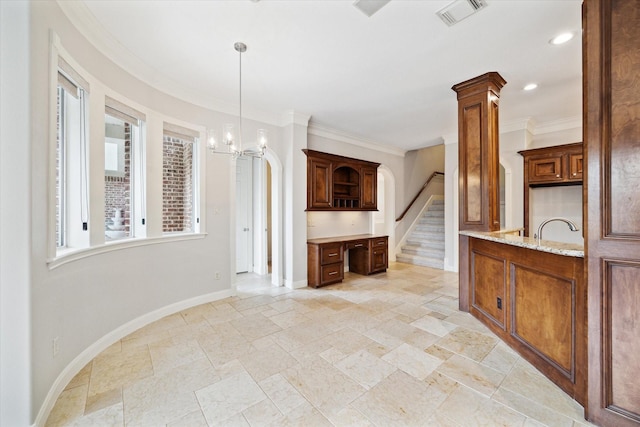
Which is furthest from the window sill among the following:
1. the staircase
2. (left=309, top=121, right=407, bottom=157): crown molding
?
the staircase

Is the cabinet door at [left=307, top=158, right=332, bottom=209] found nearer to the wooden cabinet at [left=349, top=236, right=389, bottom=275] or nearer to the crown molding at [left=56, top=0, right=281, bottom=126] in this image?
the crown molding at [left=56, top=0, right=281, bottom=126]

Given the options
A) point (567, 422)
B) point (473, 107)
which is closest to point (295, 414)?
point (567, 422)

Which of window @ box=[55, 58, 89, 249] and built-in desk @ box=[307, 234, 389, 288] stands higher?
window @ box=[55, 58, 89, 249]

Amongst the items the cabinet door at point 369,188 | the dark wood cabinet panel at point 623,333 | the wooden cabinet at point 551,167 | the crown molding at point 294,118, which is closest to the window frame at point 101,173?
the crown molding at point 294,118

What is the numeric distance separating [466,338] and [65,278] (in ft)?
12.0

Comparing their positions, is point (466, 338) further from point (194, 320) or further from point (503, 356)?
point (194, 320)

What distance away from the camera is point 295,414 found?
5.74 ft

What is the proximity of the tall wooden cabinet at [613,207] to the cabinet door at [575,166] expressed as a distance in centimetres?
355

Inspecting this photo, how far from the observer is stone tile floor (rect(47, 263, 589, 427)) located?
68.5 inches

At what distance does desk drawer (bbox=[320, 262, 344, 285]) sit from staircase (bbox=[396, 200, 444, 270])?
2.50 metres

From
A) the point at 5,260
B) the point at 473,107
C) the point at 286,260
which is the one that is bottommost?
the point at 286,260

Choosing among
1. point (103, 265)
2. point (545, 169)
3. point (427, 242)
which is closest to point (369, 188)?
point (427, 242)

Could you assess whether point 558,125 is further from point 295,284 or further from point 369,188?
point 295,284

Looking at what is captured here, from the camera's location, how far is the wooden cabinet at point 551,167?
14.2 feet
